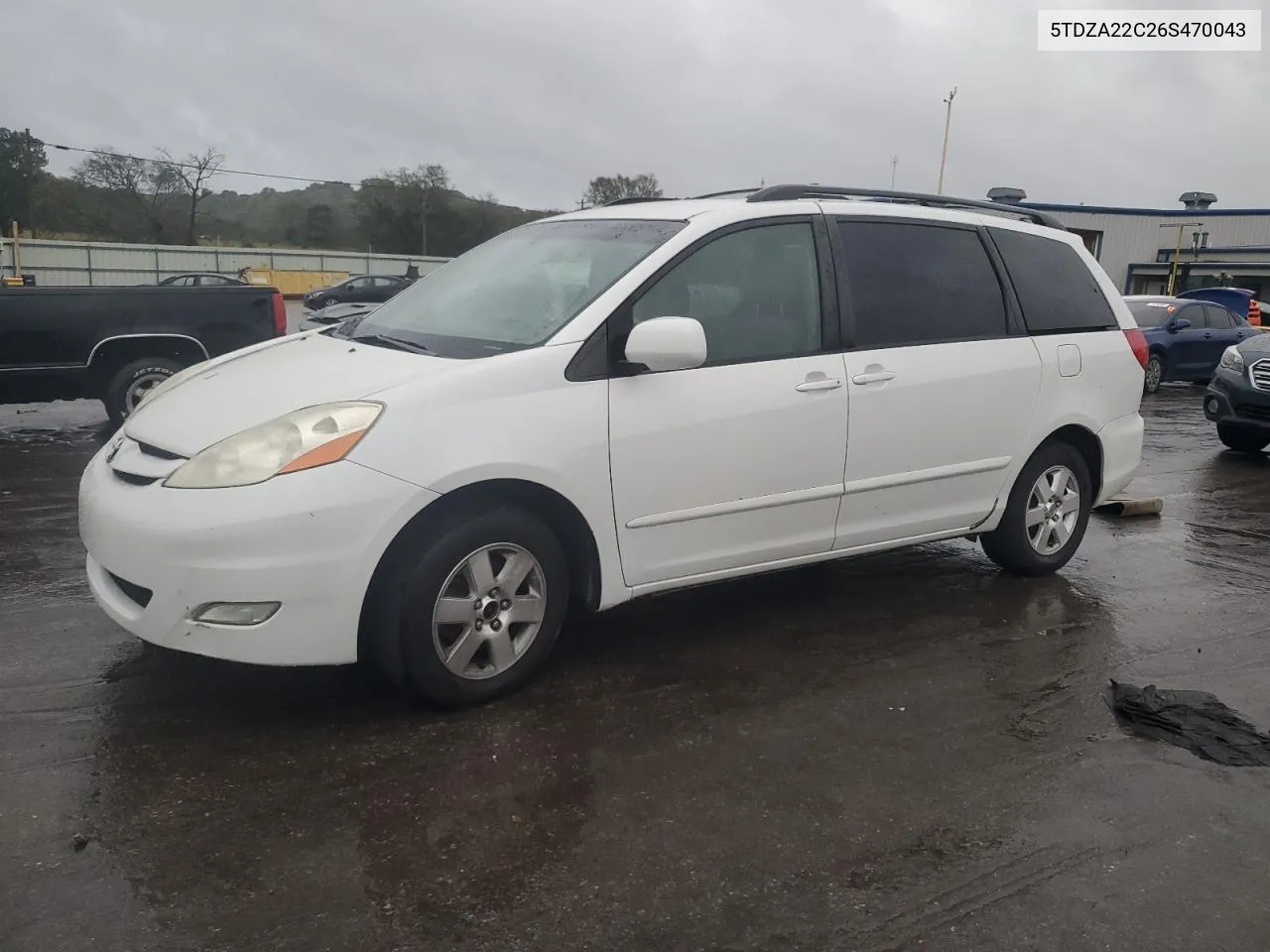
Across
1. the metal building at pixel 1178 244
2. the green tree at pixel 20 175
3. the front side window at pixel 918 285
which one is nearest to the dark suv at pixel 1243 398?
the front side window at pixel 918 285

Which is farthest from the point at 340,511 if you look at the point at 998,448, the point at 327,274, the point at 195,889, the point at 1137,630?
the point at 327,274

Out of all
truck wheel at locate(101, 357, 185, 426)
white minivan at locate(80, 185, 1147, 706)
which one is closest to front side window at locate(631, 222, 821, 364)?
white minivan at locate(80, 185, 1147, 706)

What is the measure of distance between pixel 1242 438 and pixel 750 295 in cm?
860

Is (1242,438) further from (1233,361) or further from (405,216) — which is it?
(405,216)

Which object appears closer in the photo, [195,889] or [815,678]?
[195,889]

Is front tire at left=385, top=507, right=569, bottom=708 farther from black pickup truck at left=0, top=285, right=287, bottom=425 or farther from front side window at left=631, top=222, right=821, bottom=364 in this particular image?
black pickup truck at left=0, top=285, right=287, bottom=425

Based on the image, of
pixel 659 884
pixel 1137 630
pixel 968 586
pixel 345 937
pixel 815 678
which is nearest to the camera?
pixel 345 937

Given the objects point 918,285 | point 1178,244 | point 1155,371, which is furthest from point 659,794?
point 1178,244

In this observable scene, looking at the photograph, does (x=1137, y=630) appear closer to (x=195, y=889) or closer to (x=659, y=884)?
(x=659, y=884)

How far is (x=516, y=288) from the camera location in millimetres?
4254

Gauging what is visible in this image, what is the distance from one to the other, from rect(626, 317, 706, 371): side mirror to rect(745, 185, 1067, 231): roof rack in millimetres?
1066

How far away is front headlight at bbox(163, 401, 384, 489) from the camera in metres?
3.24

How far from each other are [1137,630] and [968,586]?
0.84 m

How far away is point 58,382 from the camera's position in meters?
8.70
